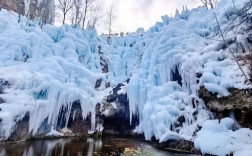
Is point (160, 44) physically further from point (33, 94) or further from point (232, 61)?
point (33, 94)

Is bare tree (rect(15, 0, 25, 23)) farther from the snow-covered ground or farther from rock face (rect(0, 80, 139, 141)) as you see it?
rock face (rect(0, 80, 139, 141))

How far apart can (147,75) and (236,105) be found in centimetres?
775

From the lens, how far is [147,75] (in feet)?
58.5

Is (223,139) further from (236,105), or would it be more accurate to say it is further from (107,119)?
(107,119)

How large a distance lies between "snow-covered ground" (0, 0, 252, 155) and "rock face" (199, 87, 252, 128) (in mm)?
335

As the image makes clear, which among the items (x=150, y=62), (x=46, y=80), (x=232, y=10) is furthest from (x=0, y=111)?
(x=232, y=10)

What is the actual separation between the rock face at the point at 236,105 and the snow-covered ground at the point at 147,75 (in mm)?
335

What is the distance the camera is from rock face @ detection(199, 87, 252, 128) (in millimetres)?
10523

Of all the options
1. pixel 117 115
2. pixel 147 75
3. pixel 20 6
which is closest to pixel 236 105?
pixel 147 75

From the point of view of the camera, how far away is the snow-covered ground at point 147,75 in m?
12.1

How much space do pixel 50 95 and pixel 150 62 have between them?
690 cm

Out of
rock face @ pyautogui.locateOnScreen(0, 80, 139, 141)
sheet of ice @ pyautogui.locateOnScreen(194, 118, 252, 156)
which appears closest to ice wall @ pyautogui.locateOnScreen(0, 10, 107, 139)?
rock face @ pyautogui.locateOnScreen(0, 80, 139, 141)

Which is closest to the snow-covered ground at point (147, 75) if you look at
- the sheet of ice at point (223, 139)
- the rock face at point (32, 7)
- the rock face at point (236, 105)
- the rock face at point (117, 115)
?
the sheet of ice at point (223, 139)

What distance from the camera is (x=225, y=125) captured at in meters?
10.6
